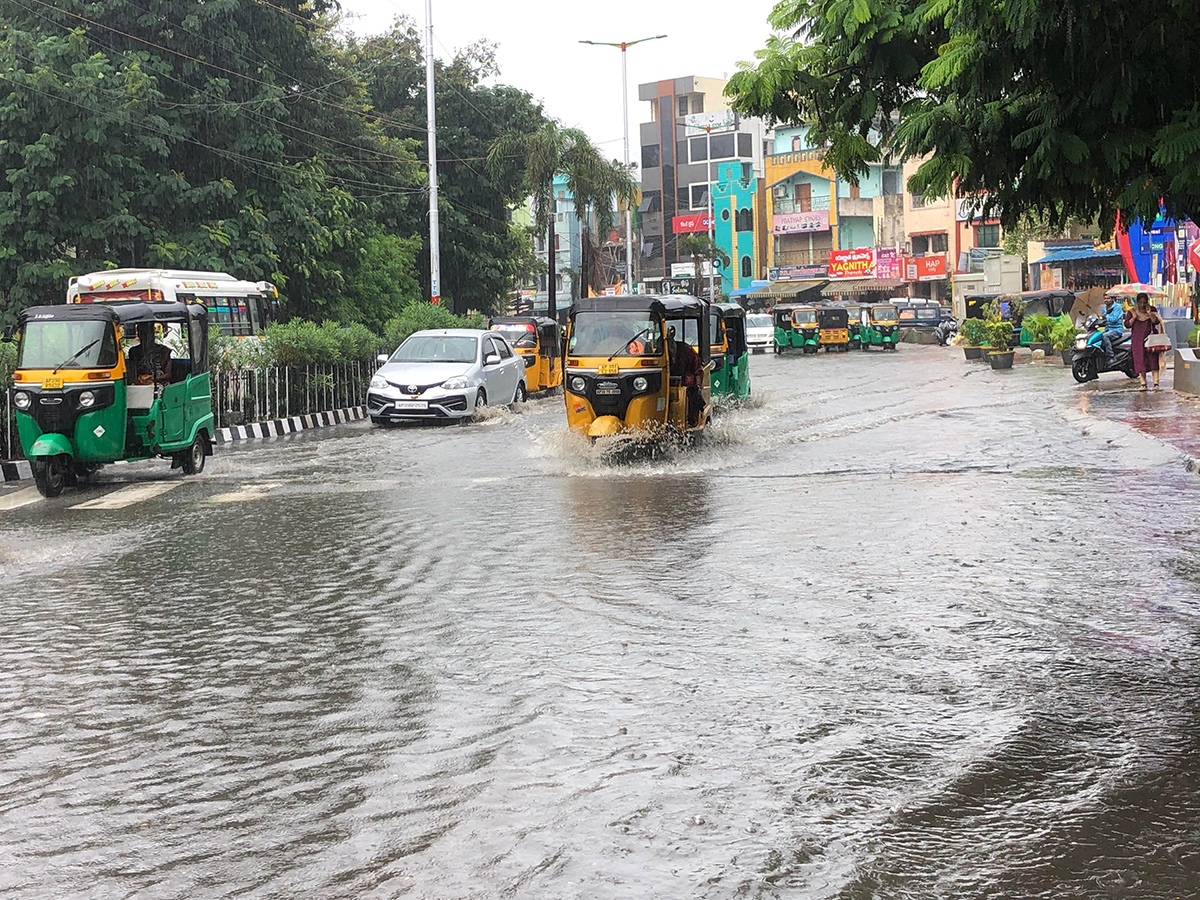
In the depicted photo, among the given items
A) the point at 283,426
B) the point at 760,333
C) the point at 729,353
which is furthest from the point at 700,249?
the point at 283,426

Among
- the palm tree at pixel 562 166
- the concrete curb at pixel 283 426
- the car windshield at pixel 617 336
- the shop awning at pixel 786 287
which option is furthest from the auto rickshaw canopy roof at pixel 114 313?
the shop awning at pixel 786 287

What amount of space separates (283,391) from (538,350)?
25.1ft

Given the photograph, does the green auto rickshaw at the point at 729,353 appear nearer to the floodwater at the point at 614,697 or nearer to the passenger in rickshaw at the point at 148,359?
the passenger in rickshaw at the point at 148,359

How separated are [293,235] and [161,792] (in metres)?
33.3

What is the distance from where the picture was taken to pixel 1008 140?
8344 millimetres

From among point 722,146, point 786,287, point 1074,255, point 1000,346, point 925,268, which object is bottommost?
point 1000,346

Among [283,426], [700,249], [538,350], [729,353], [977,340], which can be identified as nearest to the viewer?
[283,426]

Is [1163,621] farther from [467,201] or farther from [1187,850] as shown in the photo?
[467,201]

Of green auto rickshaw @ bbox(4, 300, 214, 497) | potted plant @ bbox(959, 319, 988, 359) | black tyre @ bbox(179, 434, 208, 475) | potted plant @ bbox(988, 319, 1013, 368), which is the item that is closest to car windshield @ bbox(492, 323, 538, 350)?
potted plant @ bbox(988, 319, 1013, 368)

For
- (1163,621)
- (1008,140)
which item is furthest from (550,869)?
(1008,140)

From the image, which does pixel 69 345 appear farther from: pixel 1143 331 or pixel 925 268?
pixel 925 268

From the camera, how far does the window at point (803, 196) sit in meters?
90.2

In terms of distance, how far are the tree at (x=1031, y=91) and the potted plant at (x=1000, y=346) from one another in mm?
27455

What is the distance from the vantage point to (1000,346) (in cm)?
3691
